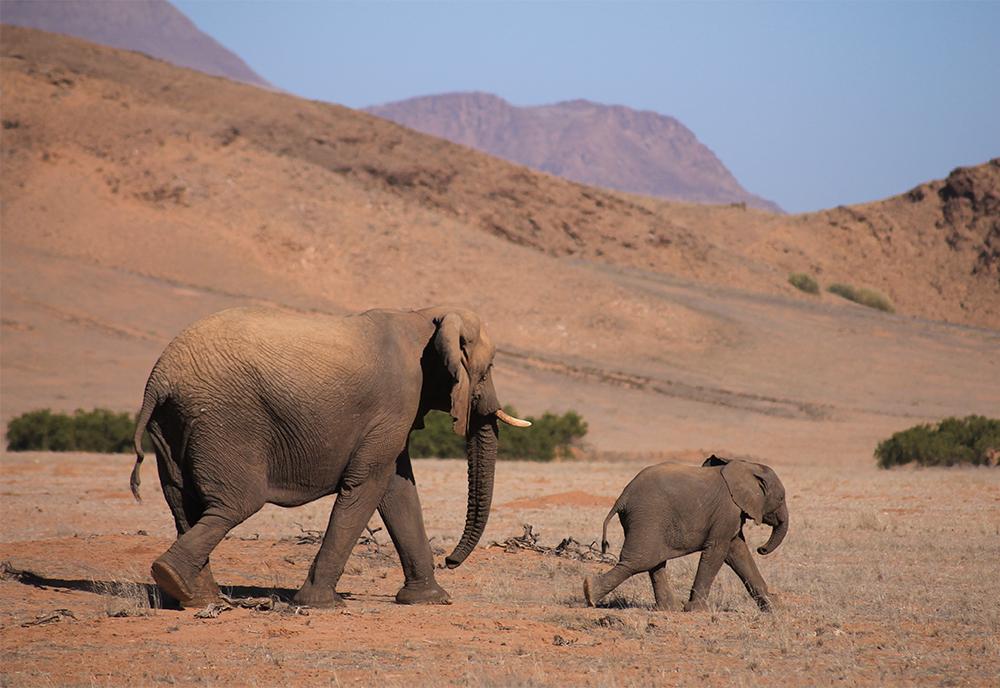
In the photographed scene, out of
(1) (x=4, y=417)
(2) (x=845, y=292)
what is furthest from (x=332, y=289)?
(2) (x=845, y=292)

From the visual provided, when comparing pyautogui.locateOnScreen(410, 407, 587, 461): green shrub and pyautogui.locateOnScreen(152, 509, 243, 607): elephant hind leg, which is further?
pyautogui.locateOnScreen(410, 407, 587, 461): green shrub

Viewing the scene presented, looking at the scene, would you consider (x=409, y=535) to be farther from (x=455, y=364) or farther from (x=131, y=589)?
(x=131, y=589)

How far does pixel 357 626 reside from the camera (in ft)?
29.6

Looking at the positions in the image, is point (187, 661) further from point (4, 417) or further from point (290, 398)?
point (4, 417)

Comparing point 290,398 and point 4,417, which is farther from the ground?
point 290,398

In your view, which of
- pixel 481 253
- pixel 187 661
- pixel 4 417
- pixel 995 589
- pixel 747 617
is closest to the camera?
pixel 187 661

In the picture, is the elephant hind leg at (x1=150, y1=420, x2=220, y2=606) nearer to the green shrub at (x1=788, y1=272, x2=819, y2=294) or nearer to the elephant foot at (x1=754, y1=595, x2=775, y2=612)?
the elephant foot at (x1=754, y1=595, x2=775, y2=612)

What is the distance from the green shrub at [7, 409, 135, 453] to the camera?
30.1 metres

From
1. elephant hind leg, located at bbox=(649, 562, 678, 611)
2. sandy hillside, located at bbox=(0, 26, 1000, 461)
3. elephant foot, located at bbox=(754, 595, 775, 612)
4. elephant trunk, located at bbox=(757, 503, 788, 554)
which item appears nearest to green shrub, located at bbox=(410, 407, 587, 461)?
sandy hillside, located at bbox=(0, 26, 1000, 461)

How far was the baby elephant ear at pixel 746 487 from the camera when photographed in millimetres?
10602

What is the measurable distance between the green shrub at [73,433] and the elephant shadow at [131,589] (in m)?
19.4

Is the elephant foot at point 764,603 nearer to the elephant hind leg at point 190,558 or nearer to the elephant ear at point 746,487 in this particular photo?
the elephant ear at point 746,487

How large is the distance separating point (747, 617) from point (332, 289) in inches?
1712

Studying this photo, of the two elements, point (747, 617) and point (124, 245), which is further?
point (124, 245)
